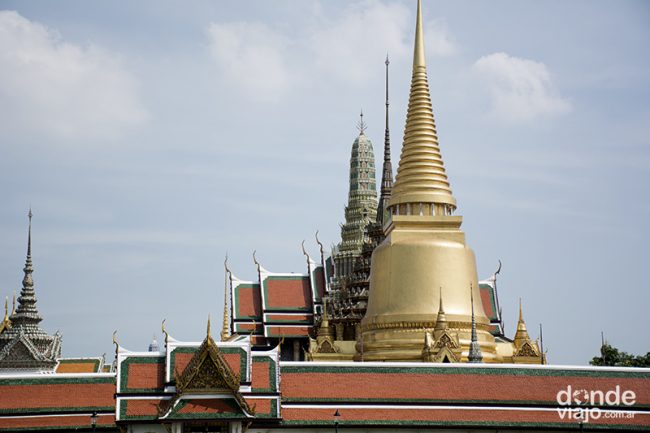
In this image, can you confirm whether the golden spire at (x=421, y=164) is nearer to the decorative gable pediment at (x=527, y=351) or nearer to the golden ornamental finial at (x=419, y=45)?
the golden ornamental finial at (x=419, y=45)

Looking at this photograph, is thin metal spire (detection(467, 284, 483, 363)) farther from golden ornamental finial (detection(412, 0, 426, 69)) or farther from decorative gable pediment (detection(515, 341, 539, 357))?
golden ornamental finial (detection(412, 0, 426, 69))

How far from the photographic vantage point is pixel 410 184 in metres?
39.5

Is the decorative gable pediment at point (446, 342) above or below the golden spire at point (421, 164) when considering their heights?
below

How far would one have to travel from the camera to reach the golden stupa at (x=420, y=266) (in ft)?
121

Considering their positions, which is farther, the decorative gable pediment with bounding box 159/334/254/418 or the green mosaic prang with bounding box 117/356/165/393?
the green mosaic prang with bounding box 117/356/165/393

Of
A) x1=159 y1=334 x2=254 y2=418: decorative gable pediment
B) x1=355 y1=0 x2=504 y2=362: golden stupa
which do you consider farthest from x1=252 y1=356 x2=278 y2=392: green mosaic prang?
x1=355 y1=0 x2=504 y2=362: golden stupa

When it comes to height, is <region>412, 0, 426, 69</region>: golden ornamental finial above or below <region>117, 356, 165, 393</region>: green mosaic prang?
above

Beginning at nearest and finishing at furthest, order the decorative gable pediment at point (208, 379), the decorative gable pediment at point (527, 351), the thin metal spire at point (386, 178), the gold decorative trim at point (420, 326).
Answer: the decorative gable pediment at point (208, 379)
the gold decorative trim at point (420, 326)
the decorative gable pediment at point (527, 351)
the thin metal spire at point (386, 178)

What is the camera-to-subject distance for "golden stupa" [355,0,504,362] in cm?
3697

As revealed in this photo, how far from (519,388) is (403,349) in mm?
7734

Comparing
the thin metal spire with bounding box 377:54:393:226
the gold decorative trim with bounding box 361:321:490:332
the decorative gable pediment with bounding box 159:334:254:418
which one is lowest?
the decorative gable pediment with bounding box 159:334:254:418

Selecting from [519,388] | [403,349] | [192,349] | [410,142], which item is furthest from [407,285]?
[192,349]

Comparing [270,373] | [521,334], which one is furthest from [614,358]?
[270,373]

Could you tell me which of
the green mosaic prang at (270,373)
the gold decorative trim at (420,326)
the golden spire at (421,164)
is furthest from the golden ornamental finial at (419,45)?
the green mosaic prang at (270,373)
